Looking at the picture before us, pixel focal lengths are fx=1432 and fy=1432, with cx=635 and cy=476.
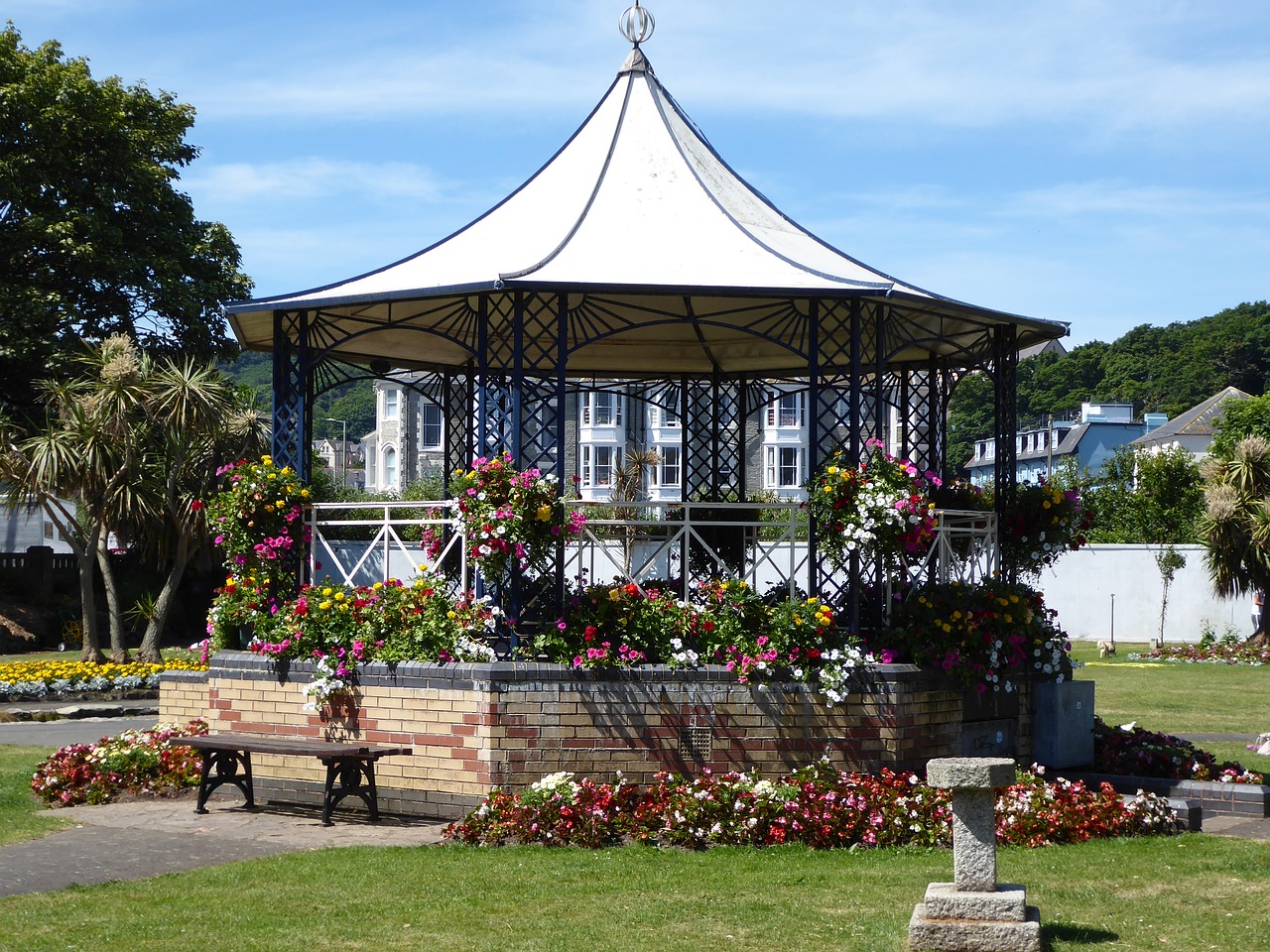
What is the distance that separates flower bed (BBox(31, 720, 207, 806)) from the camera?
1256 centimetres

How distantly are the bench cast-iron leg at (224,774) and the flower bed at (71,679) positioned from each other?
9.51 metres

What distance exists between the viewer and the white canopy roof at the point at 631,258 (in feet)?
39.0

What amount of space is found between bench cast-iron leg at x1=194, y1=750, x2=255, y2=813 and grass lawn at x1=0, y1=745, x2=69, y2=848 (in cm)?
107

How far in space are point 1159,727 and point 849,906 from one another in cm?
1204

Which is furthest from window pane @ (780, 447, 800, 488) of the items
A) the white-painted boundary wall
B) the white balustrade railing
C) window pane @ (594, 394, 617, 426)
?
the white balustrade railing

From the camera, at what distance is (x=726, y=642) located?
1148 centimetres

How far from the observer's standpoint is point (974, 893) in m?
7.49

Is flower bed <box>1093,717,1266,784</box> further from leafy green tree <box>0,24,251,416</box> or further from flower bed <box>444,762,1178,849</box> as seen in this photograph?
leafy green tree <box>0,24,251,416</box>

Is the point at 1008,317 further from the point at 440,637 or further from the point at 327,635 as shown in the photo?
the point at 327,635

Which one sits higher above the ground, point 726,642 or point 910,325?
point 910,325

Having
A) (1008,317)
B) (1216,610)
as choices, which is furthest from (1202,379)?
(1008,317)

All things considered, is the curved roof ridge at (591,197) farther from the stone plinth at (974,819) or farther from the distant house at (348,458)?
the distant house at (348,458)

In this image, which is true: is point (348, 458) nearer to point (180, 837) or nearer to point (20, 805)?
point (20, 805)

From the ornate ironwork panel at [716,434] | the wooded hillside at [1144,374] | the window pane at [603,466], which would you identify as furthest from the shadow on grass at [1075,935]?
the wooded hillside at [1144,374]
